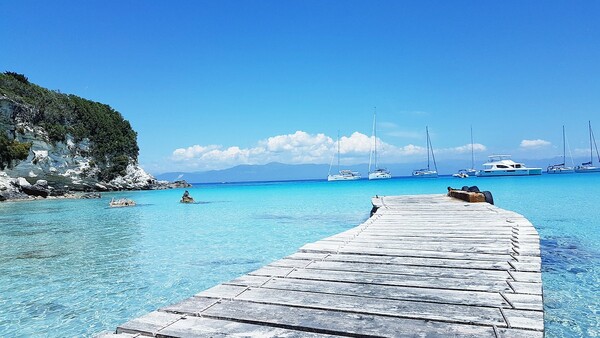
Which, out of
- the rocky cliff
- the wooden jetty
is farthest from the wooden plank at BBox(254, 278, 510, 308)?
the rocky cliff

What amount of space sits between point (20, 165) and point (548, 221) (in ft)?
197

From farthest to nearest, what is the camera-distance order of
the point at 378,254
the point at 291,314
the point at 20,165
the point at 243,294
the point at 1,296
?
1. the point at 20,165
2. the point at 1,296
3. the point at 378,254
4. the point at 243,294
5. the point at 291,314

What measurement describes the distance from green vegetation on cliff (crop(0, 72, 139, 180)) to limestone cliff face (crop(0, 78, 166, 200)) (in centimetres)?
Result: 44

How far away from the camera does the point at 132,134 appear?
87625 millimetres

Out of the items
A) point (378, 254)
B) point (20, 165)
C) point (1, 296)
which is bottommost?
point (1, 296)

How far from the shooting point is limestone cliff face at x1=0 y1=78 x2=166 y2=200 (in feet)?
166

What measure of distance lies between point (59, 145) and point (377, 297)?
7092 centimetres

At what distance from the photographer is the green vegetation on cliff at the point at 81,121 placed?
61.2m

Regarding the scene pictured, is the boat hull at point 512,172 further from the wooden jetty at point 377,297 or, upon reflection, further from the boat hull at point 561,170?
the wooden jetty at point 377,297

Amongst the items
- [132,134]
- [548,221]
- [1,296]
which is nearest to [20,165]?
[132,134]

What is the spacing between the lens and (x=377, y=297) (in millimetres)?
3578

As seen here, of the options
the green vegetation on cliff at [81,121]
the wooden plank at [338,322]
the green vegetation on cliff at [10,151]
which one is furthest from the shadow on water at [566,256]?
the green vegetation on cliff at [81,121]

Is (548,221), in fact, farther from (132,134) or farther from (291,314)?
(132,134)

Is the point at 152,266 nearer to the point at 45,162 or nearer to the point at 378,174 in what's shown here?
the point at 45,162
